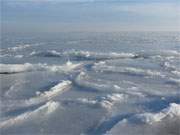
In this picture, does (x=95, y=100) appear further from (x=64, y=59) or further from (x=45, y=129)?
(x=64, y=59)

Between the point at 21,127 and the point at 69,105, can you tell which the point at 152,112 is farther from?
the point at 21,127

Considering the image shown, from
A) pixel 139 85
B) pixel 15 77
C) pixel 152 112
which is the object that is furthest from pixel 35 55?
pixel 152 112

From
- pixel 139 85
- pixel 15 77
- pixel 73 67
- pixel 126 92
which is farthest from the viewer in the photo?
pixel 73 67

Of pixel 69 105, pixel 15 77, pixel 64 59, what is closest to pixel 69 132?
pixel 69 105

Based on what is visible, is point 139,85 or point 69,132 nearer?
point 69,132

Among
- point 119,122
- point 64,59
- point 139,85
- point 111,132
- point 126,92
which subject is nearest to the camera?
point 111,132

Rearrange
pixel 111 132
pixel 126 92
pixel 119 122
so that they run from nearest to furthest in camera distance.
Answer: pixel 111 132, pixel 119 122, pixel 126 92
